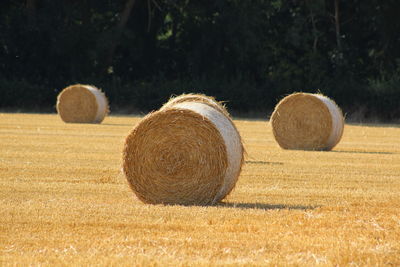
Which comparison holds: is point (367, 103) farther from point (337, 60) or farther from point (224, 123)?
point (224, 123)

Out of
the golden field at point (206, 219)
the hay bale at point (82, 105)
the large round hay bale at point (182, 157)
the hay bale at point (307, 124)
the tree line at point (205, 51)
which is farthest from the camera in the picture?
the tree line at point (205, 51)

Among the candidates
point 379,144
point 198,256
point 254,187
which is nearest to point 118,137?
point 379,144

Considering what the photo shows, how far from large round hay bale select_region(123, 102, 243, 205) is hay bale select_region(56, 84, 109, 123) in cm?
2174

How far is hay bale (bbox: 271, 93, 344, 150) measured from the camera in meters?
22.0

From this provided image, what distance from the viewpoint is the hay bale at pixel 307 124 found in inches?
867

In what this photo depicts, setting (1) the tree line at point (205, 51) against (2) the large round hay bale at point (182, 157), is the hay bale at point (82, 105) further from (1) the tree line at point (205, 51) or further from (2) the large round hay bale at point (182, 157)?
(2) the large round hay bale at point (182, 157)

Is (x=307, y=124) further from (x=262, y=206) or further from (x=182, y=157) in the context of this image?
(x=262, y=206)

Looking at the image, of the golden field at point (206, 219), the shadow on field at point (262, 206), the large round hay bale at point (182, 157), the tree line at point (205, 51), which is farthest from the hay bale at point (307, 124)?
the tree line at point (205, 51)

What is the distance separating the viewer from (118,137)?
2475 centimetres

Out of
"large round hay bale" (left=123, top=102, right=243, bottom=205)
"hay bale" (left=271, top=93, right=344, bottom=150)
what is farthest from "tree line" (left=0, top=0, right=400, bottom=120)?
"large round hay bale" (left=123, top=102, right=243, bottom=205)

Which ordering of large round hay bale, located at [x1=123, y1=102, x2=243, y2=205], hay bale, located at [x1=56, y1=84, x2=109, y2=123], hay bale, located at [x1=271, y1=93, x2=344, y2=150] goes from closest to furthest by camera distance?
large round hay bale, located at [x1=123, y1=102, x2=243, y2=205], hay bale, located at [x1=271, y1=93, x2=344, y2=150], hay bale, located at [x1=56, y1=84, x2=109, y2=123]

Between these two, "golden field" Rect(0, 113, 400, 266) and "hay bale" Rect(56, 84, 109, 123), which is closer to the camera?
"golden field" Rect(0, 113, 400, 266)

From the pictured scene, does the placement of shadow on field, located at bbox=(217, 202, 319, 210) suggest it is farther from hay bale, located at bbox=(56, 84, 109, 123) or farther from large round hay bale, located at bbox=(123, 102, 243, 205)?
hay bale, located at bbox=(56, 84, 109, 123)

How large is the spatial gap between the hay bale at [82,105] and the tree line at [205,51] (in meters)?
10.2
